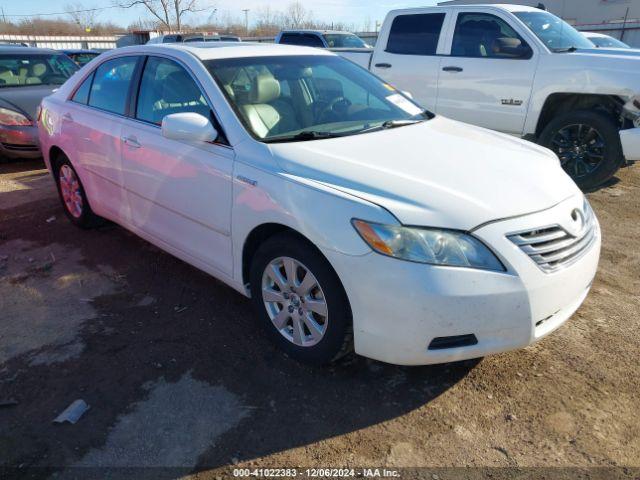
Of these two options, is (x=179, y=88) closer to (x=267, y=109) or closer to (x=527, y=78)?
(x=267, y=109)

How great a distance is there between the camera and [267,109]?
3.25m

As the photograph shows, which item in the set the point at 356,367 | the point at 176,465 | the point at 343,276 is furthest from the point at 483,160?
the point at 176,465

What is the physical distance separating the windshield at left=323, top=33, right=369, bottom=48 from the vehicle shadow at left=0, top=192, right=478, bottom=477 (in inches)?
390

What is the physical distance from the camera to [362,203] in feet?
7.91

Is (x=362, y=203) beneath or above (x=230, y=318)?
above

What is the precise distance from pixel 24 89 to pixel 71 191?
433cm

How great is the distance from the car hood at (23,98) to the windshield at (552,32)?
692 cm

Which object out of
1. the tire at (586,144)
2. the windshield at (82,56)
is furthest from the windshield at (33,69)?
the windshield at (82,56)

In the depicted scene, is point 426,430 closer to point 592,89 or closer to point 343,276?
point 343,276

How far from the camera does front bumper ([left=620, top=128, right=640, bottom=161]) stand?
5535mm

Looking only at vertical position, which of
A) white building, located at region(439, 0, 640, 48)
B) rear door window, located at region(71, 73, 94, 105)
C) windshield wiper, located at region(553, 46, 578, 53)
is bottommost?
rear door window, located at region(71, 73, 94, 105)

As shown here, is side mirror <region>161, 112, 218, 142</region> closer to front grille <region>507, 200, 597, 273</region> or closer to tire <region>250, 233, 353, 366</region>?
tire <region>250, 233, 353, 366</region>

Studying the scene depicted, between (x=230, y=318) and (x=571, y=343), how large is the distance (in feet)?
6.99

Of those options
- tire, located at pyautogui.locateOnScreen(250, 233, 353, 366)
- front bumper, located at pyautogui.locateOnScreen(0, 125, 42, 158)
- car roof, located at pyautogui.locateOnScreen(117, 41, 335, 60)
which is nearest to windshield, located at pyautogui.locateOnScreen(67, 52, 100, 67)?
front bumper, located at pyautogui.locateOnScreen(0, 125, 42, 158)
